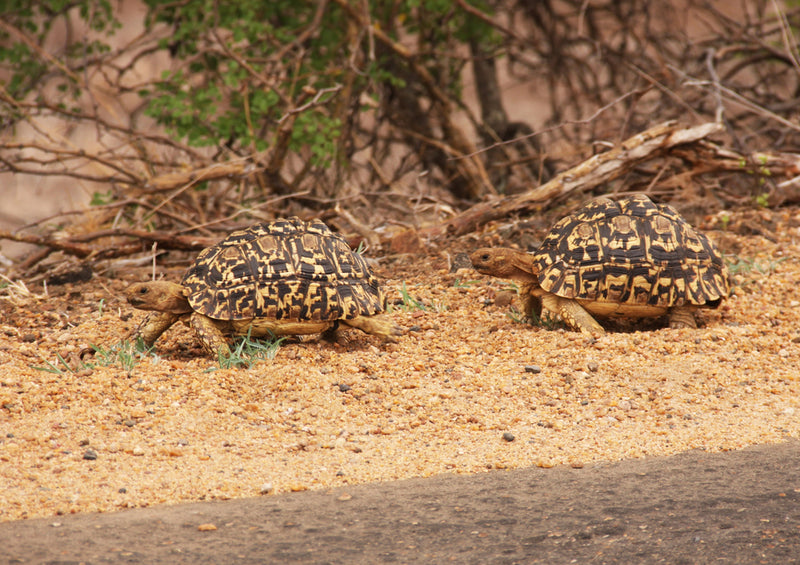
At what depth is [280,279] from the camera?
154 inches

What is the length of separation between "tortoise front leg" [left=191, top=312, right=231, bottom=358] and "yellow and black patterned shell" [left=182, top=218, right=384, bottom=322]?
0.07 metres

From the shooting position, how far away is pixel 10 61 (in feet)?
25.6

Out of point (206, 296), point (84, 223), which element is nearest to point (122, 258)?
point (84, 223)

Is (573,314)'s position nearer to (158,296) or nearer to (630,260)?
(630,260)

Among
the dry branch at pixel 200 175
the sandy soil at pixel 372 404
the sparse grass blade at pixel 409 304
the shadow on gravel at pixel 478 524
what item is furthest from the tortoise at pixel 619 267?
the dry branch at pixel 200 175

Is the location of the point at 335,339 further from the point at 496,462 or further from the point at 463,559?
the point at 463,559

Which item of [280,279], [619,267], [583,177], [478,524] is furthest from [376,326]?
[583,177]

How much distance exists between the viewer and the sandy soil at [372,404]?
276 centimetres

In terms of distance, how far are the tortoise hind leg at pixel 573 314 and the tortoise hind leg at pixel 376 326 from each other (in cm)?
89

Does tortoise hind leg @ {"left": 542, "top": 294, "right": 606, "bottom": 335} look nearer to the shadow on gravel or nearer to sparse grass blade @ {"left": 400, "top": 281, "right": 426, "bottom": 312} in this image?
sparse grass blade @ {"left": 400, "top": 281, "right": 426, "bottom": 312}

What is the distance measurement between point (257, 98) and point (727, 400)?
5.04 metres

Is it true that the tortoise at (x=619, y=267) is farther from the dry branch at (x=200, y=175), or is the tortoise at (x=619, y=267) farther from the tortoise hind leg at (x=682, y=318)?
the dry branch at (x=200, y=175)

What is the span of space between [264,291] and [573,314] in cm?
174

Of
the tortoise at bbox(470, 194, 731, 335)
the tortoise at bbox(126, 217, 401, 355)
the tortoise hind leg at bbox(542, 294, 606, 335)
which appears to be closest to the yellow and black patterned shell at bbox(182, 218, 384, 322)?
the tortoise at bbox(126, 217, 401, 355)
